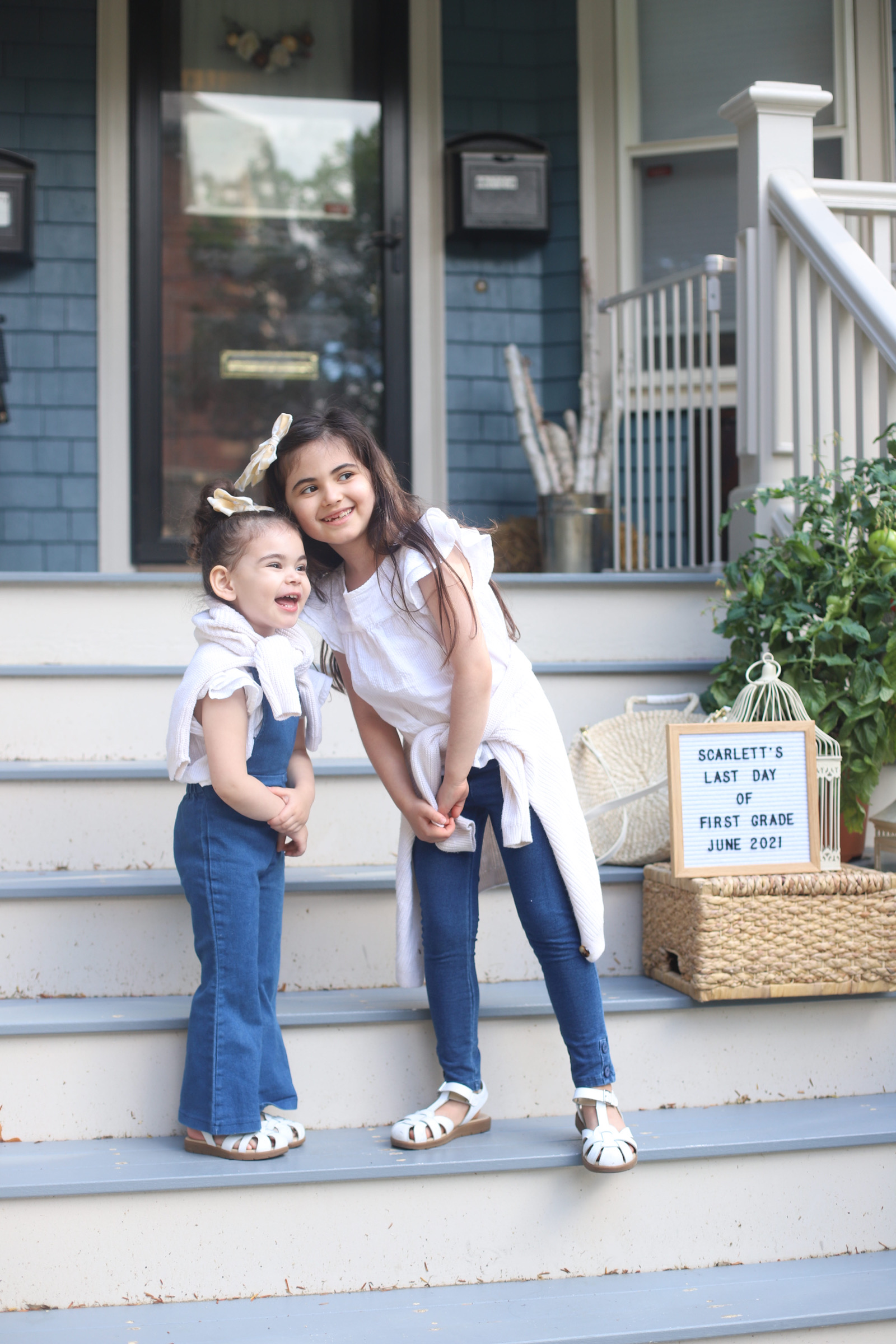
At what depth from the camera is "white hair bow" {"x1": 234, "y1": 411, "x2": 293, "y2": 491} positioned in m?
1.77

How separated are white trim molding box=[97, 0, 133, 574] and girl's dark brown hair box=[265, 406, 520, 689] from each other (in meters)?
2.49

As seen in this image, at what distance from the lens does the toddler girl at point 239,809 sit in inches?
68.9

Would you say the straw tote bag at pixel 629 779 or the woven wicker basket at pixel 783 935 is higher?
the straw tote bag at pixel 629 779

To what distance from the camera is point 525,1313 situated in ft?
5.44

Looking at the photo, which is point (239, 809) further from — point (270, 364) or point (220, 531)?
point (270, 364)

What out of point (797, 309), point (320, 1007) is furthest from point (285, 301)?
point (320, 1007)

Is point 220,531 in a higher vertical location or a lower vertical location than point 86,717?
higher

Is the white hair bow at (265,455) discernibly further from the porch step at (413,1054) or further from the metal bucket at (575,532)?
the metal bucket at (575,532)

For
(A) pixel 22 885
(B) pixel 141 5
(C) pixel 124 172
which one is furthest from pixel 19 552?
(A) pixel 22 885

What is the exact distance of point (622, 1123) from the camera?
181 centimetres

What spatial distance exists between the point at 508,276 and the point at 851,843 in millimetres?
2745

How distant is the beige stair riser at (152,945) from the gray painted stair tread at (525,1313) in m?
0.55

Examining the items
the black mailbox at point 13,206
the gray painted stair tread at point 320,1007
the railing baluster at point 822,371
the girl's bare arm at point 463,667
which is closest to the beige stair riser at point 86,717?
the gray painted stair tread at point 320,1007

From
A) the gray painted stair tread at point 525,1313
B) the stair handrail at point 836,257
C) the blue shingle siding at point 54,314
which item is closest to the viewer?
the gray painted stair tread at point 525,1313
